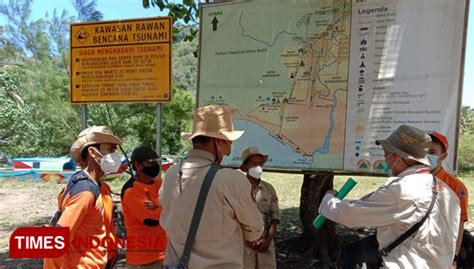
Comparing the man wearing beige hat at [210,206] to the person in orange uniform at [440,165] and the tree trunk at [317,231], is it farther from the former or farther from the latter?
the tree trunk at [317,231]

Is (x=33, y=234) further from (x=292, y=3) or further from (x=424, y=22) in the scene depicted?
(x=424, y=22)

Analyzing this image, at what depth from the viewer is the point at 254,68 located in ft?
14.7

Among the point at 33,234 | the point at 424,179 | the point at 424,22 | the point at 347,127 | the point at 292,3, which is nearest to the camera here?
the point at 424,179

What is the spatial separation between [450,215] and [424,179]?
264 millimetres

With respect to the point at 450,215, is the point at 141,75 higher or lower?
higher

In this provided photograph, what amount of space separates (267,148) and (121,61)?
1.64 meters

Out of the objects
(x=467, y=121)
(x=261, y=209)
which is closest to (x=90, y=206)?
(x=261, y=209)

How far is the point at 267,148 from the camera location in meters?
4.37

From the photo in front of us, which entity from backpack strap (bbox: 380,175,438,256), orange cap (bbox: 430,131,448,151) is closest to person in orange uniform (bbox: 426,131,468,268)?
orange cap (bbox: 430,131,448,151)

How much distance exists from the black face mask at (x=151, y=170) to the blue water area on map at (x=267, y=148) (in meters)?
1.05

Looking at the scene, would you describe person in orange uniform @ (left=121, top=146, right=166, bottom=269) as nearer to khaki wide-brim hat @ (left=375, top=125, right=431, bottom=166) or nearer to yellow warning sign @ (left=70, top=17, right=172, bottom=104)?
yellow warning sign @ (left=70, top=17, right=172, bottom=104)

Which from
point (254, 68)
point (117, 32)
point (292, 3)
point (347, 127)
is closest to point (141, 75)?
point (117, 32)

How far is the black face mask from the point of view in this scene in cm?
354

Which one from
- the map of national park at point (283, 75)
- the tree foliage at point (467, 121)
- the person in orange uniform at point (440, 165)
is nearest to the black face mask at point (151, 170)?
the map of national park at point (283, 75)
